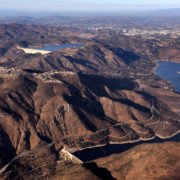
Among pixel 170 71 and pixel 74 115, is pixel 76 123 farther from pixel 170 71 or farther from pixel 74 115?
pixel 170 71

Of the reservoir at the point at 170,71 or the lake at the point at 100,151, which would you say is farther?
the reservoir at the point at 170,71

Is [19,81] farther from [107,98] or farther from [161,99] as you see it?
[161,99]

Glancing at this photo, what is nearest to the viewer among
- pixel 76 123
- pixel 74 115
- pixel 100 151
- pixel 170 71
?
pixel 100 151

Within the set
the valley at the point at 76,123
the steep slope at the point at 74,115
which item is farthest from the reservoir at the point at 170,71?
the steep slope at the point at 74,115

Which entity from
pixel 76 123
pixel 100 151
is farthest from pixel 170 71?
pixel 100 151

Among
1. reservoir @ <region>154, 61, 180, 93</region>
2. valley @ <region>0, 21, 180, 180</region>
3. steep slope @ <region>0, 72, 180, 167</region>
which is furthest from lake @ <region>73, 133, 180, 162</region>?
reservoir @ <region>154, 61, 180, 93</region>

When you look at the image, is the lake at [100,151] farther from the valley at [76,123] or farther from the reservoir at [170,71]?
the reservoir at [170,71]

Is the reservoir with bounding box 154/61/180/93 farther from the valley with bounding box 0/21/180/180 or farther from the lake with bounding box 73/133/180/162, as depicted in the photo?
the lake with bounding box 73/133/180/162

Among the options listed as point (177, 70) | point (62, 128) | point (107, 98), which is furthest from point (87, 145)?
point (177, 70)
